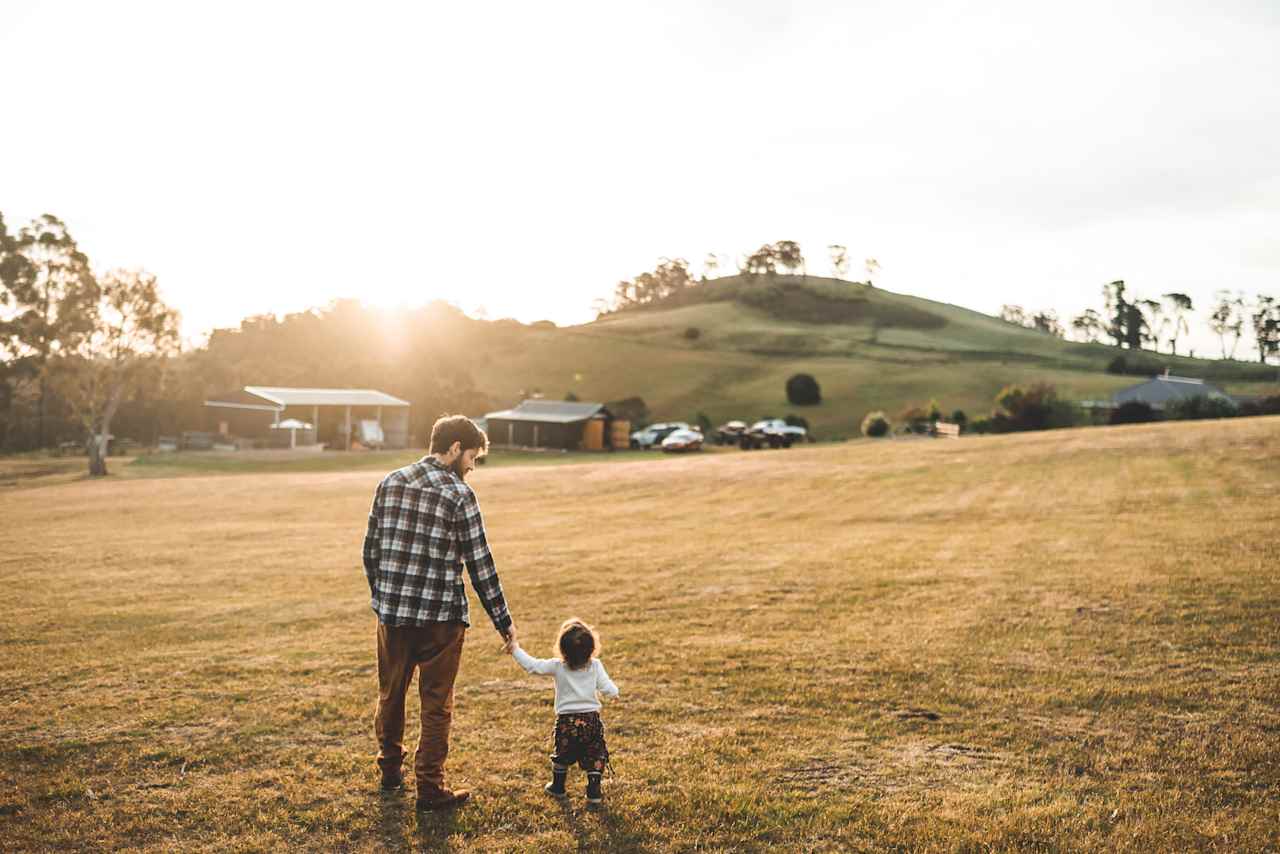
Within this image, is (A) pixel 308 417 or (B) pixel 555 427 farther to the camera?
(B) pixel 555 427

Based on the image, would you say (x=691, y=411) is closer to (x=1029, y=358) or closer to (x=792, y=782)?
(x=1029, y=358)

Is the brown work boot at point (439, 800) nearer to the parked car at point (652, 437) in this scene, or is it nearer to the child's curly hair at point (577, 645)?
the child's curly hair at point (577, 645)

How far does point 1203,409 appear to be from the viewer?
45.2 meters

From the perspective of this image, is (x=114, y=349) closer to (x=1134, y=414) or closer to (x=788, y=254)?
(x=1134, y=414)

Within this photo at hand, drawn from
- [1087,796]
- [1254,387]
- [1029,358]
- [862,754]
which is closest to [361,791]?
[862,754]

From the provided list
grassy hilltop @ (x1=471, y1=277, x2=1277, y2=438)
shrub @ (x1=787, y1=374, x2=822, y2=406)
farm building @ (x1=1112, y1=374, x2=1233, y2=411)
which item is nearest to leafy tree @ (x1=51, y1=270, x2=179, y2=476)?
grassy hilltop @ (x1=471, y1=277, x2=1277, y2=438)

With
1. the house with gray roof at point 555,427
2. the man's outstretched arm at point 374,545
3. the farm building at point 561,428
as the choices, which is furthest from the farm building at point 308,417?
the man's outstretched arm at point 374,545

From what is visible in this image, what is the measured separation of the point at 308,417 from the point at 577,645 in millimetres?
52701

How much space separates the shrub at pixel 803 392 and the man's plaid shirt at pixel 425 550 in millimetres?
74434

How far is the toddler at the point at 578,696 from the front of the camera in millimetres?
5555

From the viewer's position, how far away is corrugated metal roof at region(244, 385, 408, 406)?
5259cm

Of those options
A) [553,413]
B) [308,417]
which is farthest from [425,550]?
[553,413]

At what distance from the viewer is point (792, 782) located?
5.99 meters

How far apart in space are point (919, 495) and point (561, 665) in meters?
18.8
